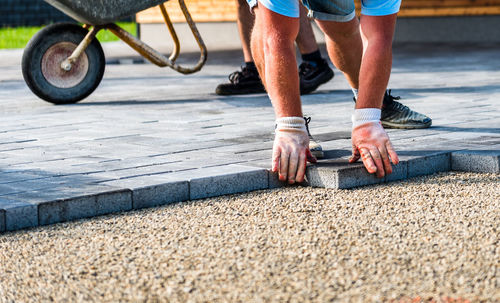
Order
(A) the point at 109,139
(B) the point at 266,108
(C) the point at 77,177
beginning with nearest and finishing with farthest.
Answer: (C) the point at 77,177, (A) the point at 109,139, (B) the point at 266,108

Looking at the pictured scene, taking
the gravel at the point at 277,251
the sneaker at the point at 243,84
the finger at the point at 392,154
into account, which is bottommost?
the gravel at the point at 277,251

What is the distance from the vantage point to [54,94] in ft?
20.9

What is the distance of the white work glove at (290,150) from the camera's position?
144 inches

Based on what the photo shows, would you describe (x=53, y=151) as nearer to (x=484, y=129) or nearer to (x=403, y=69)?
(x=484, y=129)

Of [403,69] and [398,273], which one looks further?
[403,69]

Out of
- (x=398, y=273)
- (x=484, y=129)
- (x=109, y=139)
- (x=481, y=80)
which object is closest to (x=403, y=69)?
(x=481, y=80)

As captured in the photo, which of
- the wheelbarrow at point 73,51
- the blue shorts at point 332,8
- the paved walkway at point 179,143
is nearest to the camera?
the paved walkway at point 179,143

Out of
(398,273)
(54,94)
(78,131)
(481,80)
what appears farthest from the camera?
(481,80)

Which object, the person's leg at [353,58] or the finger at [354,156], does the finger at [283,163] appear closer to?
the finger at [354,156]

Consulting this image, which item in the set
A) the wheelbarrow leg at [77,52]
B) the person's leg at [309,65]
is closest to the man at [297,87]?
the wheelbarrow leg at [77,52]

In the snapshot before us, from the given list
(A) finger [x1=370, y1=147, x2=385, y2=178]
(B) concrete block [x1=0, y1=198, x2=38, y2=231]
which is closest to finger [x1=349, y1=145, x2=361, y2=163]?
(A) finger [x1=370, y1=147, x2=385, y2=178]

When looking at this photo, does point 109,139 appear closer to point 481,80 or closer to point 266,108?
point 266,108

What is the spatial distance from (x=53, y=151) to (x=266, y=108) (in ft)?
6.34

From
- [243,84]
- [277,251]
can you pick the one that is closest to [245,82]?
[243,84]
